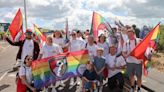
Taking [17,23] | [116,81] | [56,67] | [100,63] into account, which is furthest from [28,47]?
[116,81]

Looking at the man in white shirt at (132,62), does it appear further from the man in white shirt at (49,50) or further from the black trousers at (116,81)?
the man in white shirt at (49,50)

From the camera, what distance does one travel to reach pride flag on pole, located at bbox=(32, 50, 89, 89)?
1023 cm

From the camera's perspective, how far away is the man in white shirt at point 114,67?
11656 mm

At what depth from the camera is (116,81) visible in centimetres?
1185

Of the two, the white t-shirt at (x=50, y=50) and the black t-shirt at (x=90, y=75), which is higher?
the white t-shirt at (x=50, y=50)

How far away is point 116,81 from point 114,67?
1.40 ft

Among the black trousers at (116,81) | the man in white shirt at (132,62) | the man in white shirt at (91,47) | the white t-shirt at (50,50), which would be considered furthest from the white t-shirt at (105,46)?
the white t-shirt at (50,50)

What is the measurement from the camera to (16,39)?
1293cm

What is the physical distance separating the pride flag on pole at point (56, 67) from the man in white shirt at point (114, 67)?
67cm

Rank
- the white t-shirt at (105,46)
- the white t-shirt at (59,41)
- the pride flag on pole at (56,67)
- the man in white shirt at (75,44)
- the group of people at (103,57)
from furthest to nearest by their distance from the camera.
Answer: the white t-shirt at (59,41) < the man in white shirt at (75,44) < the white t-shirt at (105,46) < the group of people at (103,57) < the pride flag on pole at (56,67)

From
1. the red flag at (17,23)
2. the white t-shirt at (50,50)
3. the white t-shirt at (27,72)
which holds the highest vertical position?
the red flag at (17,23)

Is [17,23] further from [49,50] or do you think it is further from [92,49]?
[92,49]

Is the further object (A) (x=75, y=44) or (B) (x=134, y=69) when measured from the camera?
(A) (x=75, y=44)

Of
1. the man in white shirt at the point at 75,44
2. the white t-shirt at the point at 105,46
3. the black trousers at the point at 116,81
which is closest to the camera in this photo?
the black trousers at the point at 116,81
